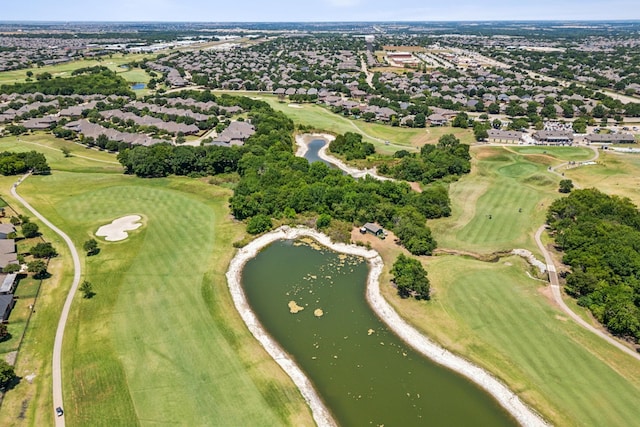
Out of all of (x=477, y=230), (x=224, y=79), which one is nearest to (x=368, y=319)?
(x=477, y=230)

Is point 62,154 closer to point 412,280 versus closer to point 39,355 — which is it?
point 39,355

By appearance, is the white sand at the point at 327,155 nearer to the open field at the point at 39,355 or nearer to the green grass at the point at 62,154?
the green grass at the point at 62,154

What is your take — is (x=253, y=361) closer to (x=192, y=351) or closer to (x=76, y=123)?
(x=192, y=351)

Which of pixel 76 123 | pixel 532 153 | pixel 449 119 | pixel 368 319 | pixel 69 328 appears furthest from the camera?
pixel 449 119

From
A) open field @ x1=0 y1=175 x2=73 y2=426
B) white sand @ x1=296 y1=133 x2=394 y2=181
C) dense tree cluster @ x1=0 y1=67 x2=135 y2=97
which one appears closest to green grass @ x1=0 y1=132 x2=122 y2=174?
open field @ x1=0 y1=175 x2=73 y2=426

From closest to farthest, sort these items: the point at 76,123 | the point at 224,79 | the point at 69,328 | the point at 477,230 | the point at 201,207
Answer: the point at 69,328, the point at 477,230, the point at 201,207, the point at 76,123, the point at 224,79

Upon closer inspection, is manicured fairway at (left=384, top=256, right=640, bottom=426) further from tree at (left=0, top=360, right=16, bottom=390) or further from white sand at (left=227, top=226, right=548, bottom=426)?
tree at (left=0, top=360, right=16, bottom=390)

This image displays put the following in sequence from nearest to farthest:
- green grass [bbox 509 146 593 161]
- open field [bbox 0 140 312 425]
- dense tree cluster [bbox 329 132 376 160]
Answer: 1. open field [bbox 0 140 312 425]
2. dense tree cluster [bbox 329 132 376 160]
3. green grass [bbox 509 146 593 161]

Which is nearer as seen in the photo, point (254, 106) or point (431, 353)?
point (431, 353)
